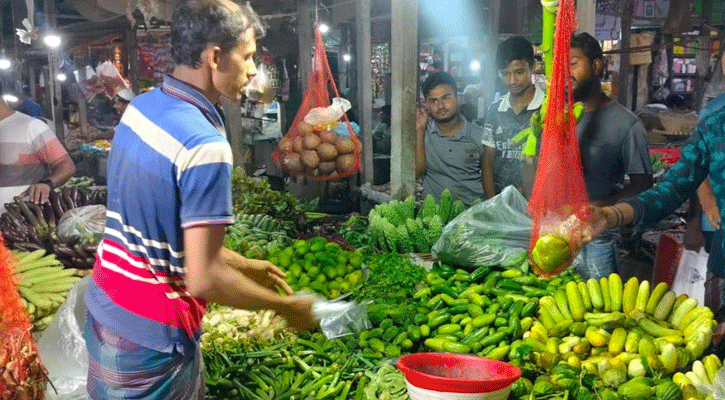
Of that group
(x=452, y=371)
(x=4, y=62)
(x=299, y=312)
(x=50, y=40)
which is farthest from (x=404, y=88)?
(x=4, y=62)

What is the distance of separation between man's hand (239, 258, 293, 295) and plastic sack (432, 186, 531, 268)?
174 cm

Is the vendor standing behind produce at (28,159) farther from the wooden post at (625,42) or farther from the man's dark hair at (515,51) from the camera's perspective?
the wooden post at (625,42)

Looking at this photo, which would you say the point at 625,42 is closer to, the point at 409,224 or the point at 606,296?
the point at 409,224

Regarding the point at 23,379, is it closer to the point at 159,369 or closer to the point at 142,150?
the point at 159,369

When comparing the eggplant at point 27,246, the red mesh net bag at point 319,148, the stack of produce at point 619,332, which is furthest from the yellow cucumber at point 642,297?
the eggplant at point 27,246

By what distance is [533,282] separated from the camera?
13.2ft

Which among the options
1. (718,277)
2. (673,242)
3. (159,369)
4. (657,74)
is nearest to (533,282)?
(718,277)

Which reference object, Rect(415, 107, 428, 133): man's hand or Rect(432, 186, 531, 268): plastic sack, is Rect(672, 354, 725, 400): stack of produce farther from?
Rect(415, 107, 428, 133): man's hand

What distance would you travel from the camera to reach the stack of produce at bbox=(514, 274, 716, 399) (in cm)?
297

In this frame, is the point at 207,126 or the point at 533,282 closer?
the point at 207,126

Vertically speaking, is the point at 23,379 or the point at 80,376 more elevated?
the point at 23,379

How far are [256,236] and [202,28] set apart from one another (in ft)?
12.3

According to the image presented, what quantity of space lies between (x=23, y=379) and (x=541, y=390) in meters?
1.90

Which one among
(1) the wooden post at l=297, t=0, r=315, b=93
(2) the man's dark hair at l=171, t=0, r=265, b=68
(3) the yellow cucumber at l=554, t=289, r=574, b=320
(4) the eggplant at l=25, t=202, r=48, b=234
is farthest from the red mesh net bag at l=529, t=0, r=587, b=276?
(1) the wooden post at l=297, t=0, r=315, b=93
